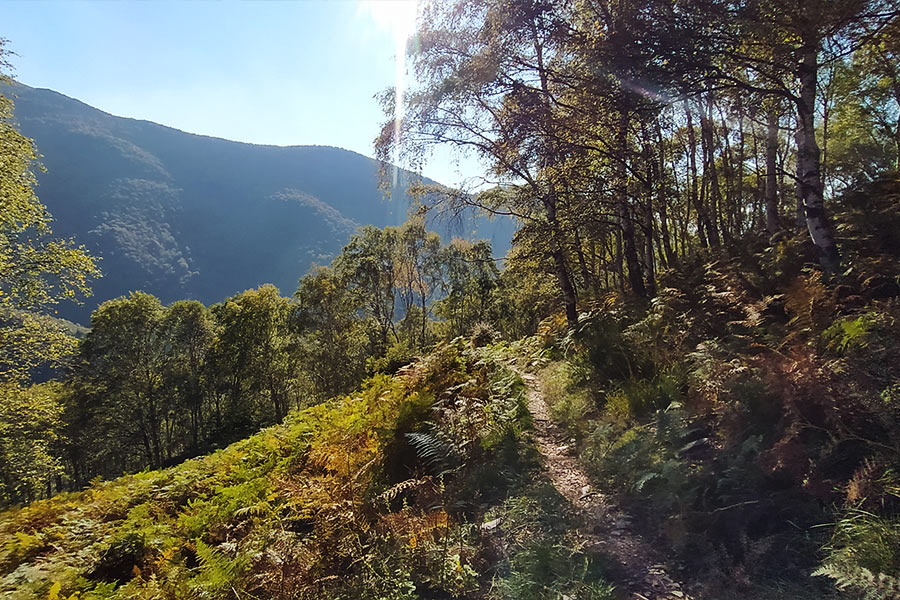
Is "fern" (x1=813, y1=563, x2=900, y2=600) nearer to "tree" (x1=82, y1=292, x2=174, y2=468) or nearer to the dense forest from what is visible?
the dense forest

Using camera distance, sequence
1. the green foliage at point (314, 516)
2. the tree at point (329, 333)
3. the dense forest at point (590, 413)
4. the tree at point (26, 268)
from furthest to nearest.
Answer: the tree at point (329, 333), the tree at point (26, 268), the green foliage at point (314, 516), the dense forest at point (590, 413)

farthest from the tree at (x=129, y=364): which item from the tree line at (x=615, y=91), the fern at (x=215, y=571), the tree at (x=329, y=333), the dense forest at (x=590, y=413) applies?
the fern at (x=215, y=571)

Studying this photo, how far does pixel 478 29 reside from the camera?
31.8 ft

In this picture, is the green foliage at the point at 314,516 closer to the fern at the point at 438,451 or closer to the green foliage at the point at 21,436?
the fern at the point at 438,451

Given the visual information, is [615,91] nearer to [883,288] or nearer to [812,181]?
[812,181]

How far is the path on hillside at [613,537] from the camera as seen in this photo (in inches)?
111

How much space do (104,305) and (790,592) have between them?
37449 millimetres

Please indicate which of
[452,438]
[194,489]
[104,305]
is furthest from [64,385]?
[452,438]

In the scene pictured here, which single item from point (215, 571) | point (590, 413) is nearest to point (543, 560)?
point (215, 571)

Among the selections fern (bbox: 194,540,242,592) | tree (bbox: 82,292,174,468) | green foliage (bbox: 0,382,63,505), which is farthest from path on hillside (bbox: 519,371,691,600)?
tree (bbox: 82,292,174,468)

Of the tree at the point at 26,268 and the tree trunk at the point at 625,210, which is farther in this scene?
the tree at the point at 26,268

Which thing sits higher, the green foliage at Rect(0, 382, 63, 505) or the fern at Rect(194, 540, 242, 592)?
the fern at Rect(194, 540, 242, 592)

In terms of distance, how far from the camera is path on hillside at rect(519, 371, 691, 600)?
282 centimetres

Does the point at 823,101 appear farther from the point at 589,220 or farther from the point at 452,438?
the point at 452,438
